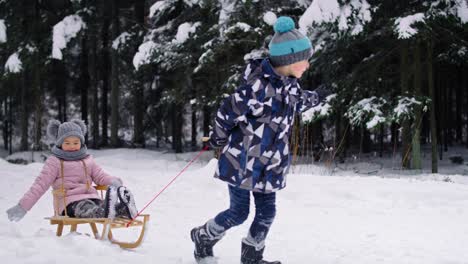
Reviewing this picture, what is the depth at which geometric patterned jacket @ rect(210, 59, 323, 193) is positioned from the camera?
3.44 m

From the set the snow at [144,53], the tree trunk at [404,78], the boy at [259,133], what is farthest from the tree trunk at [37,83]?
the boy at [259,133]

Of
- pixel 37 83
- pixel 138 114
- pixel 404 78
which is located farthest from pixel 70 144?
pixel 37 83

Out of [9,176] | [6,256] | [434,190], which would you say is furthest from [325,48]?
[6,256]

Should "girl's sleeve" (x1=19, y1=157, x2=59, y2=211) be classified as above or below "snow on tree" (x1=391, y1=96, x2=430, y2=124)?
below

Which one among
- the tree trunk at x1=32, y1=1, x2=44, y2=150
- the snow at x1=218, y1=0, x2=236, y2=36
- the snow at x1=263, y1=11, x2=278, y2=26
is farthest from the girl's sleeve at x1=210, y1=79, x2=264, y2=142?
the tree trunk at x1=32, y1=1, x2=44, y2=150

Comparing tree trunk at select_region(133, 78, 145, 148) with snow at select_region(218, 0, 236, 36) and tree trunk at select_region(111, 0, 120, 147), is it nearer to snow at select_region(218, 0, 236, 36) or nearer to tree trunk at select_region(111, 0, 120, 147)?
tree trunk at select_region(111, 0, 120, 147)

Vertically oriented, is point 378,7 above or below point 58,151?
above

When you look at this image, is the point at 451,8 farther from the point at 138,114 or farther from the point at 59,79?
the point at 59,79

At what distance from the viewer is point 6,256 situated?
3.61 meters

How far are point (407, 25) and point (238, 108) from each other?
7.71 m

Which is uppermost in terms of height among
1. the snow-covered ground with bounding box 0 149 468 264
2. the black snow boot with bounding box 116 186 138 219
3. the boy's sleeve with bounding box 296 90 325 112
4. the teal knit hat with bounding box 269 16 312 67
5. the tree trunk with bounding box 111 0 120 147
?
the tree trunk with bounding box 111 0 120 147

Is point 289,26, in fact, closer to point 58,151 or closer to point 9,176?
point 58,151

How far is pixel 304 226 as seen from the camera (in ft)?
18.4

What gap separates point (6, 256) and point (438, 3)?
9.79 meters
